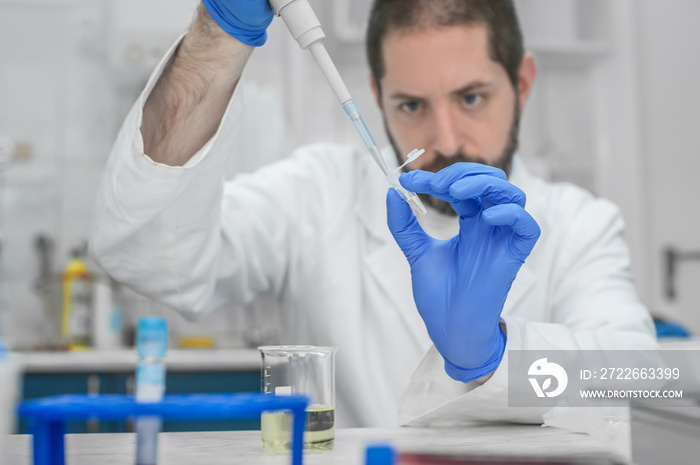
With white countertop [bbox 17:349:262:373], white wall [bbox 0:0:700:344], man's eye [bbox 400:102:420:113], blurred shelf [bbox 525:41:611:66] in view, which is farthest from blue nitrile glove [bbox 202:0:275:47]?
blurred shelf [bbox 525:41:611:66]

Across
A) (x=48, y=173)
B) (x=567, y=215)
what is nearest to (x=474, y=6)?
(x=567, y=215)

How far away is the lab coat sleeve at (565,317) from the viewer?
85cm

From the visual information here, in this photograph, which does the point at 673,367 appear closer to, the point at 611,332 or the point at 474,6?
the point at 611,332

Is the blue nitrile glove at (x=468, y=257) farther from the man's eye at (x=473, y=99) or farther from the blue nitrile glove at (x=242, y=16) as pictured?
the man's eye at (x=473, y=99)

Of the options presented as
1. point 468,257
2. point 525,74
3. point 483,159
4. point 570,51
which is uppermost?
point 570,51

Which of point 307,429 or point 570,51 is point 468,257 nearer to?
point 307,429

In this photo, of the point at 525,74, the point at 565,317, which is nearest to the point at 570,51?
the point at 525,74

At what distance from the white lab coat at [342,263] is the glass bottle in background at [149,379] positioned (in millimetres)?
395

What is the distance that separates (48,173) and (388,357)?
2047mm

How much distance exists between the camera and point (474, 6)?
1.29m

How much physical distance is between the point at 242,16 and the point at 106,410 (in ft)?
2.01

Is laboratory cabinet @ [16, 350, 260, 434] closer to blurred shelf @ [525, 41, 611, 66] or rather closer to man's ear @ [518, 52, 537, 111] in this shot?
man's ear @ [518, 52, 537, 111]

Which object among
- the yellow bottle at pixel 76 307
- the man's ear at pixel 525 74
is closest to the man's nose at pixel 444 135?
the man's ear at pixel 525 74

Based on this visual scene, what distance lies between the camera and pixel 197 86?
99cm
